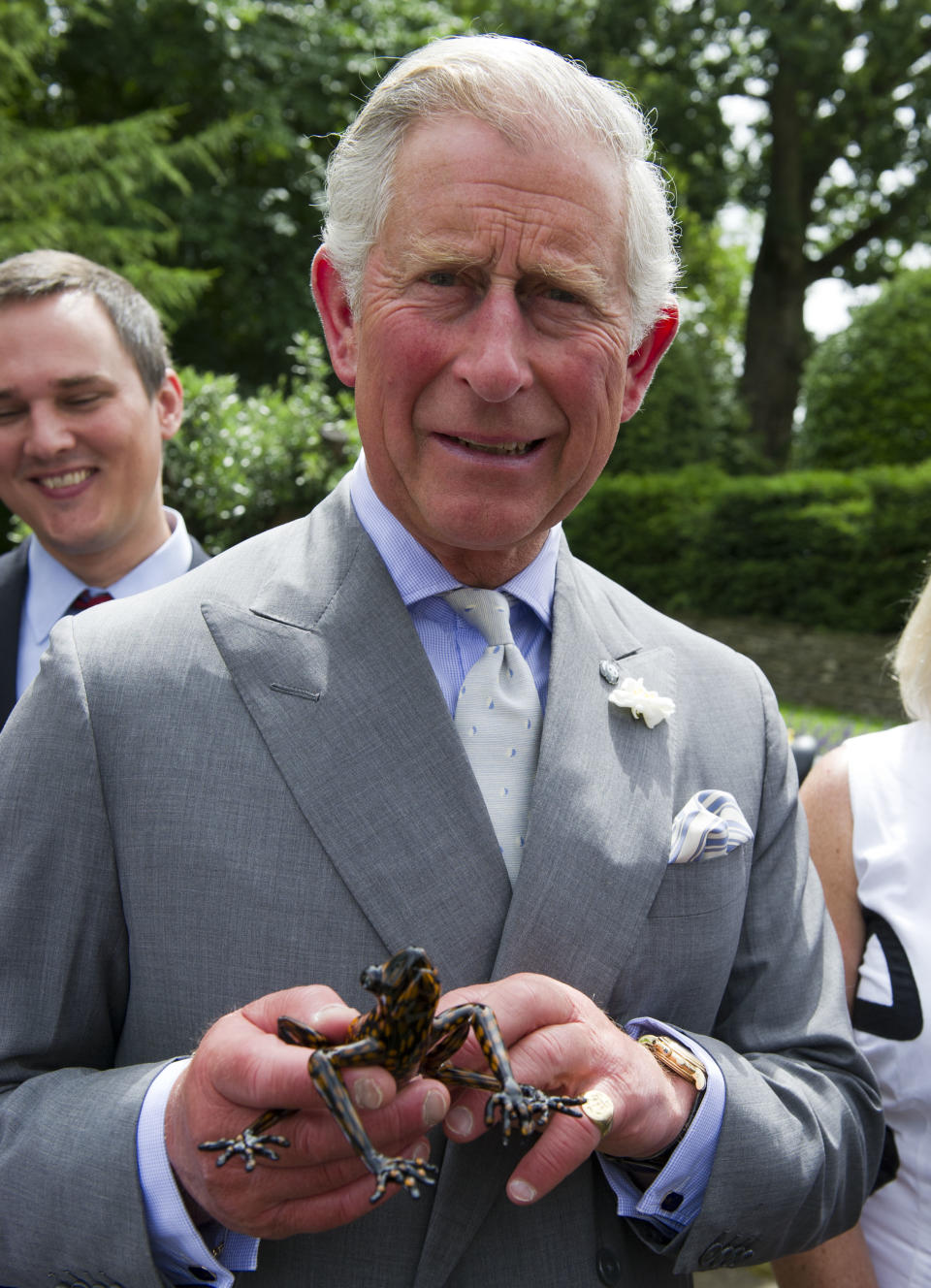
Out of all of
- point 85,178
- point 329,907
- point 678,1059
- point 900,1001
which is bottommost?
point 900,1001

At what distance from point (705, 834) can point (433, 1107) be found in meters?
0.70

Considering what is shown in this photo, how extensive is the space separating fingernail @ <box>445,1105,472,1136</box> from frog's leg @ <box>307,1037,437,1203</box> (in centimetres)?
18

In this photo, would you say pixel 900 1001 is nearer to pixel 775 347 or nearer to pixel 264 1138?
pixel 264 1138

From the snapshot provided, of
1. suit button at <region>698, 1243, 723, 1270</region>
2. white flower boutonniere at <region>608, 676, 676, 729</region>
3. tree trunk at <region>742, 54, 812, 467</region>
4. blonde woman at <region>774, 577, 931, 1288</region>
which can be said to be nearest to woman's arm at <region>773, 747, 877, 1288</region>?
blonde woman at <region>774, 577, 931, 1288</region>

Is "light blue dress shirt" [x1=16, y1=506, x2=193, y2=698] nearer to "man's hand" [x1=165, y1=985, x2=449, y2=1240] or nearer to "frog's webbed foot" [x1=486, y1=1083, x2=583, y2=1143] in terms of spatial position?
"man's hand" [x1=165, y1=985, x2=449, y2=1240]

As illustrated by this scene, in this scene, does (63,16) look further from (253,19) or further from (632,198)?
(632,198)

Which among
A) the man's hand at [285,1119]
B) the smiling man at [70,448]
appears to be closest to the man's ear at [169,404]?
the smiling man at [70,448]

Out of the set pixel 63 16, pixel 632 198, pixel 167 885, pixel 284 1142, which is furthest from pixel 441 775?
pixel 63 16

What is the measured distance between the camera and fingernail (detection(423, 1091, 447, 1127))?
1.30 meters

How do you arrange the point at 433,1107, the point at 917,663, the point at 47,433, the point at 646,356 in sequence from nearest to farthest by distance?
the point at 433,1107 → the point at 646,356 → the point at 917,663 → the point at 47,433

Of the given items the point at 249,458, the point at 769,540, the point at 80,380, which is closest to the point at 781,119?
the point at 769,540

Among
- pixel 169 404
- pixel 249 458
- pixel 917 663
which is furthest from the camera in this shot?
pixel 249 458

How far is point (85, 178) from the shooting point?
13.1 metres

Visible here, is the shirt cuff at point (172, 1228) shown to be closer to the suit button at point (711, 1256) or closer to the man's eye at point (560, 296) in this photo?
the suit button at point (711, 1256)
